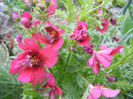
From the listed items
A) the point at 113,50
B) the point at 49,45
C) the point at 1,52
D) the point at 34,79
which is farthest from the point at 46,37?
the point at 1,52

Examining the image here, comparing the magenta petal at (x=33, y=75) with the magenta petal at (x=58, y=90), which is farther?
the magenta petal at (x=58, y=90)

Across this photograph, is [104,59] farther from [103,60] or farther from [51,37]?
[51,37]

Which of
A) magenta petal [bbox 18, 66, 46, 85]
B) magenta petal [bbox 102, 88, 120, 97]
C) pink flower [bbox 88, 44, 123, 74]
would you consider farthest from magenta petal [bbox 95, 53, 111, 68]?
magenta petal [bbox 18, 66, 46, 85]

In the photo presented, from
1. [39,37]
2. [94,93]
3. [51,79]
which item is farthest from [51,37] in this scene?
[94,93]

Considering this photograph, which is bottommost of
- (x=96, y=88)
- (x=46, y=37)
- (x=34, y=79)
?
(x=96, y=88)

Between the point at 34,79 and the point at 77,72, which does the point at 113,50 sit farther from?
the point at 34,79

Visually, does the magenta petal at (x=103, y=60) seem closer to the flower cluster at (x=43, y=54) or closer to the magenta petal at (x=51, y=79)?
the flower cluster at (x=43, y=54)

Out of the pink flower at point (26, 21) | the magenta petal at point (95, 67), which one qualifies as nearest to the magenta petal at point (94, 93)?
the magenta petal at point (95, 67)

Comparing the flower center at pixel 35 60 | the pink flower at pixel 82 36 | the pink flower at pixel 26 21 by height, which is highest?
the pink flower at pixel 26 21
